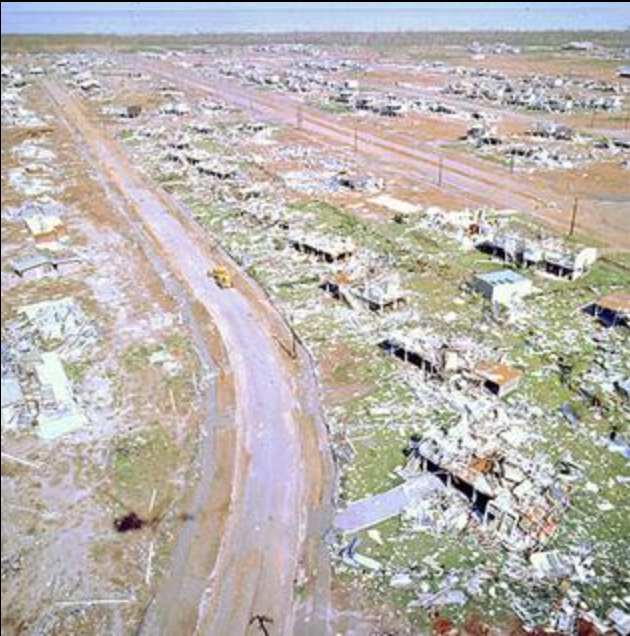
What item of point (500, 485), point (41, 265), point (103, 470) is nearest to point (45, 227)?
point (41, 265)

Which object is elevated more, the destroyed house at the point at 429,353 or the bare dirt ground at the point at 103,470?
the destroyed house at the point at 429,353

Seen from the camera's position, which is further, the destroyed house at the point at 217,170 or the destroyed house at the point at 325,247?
the destroyed house at the point at 217,170

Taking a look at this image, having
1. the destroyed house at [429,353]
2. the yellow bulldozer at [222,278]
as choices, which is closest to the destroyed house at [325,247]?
the yellow bulldozer at [222,278]

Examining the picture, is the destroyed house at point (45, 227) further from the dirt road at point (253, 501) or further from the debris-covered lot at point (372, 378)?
the dirt road at point (253, 501)

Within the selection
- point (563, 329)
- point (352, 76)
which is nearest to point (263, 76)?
point (352, 76)

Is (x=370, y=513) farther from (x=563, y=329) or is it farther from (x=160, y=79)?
(x=160, y=79)

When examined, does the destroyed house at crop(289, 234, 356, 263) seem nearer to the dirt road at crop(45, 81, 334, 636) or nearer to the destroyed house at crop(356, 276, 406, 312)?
the destroyed house at crop(356, 276, 406, 312)

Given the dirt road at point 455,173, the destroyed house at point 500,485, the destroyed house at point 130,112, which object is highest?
the destroyed house at point 130,112
